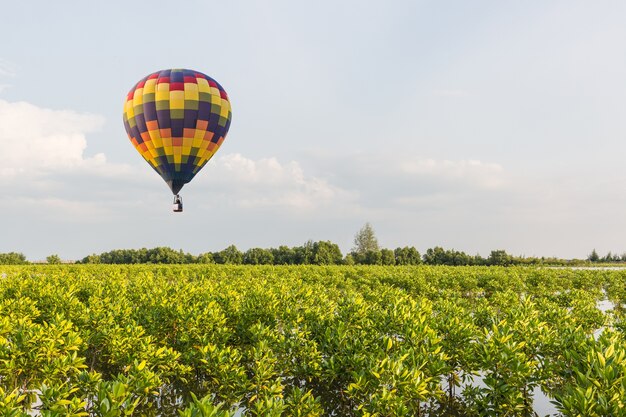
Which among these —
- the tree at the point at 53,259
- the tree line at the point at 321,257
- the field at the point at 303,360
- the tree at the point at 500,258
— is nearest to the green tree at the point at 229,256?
the tree line at the point at 321,257

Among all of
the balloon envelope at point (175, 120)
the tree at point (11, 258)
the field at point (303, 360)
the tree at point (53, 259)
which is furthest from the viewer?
the tree at point (11, 258)

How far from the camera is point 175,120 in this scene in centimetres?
→ 2736

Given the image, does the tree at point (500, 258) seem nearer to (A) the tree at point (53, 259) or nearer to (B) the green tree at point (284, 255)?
(B) the green tree at point (284, 255)

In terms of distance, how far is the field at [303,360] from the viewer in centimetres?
802

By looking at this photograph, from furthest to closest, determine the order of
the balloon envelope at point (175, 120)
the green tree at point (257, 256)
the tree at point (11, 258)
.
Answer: the tree at point (11, 258) < the green tree at point (257, 256) < the balloon envelope at point (175, 120)

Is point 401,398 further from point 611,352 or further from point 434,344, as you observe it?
point 611,352

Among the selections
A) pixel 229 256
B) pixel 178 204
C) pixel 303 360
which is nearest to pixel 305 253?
pixel 229 256

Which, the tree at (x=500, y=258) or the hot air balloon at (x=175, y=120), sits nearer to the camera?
the hot air balloon at (x=175, y=120)

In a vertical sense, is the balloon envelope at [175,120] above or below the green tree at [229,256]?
above

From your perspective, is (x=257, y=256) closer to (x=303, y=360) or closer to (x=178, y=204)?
(x=178, y=204)

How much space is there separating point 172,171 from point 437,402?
2375 cm

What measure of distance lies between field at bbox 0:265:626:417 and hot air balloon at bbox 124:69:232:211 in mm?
13725

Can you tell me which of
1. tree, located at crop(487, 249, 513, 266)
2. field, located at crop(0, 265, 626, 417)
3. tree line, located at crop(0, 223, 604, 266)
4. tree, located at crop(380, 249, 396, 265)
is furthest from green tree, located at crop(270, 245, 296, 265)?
field, located at crop(0, 265, 626, 417)

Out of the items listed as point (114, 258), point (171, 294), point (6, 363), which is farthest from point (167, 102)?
point (114, 258)
